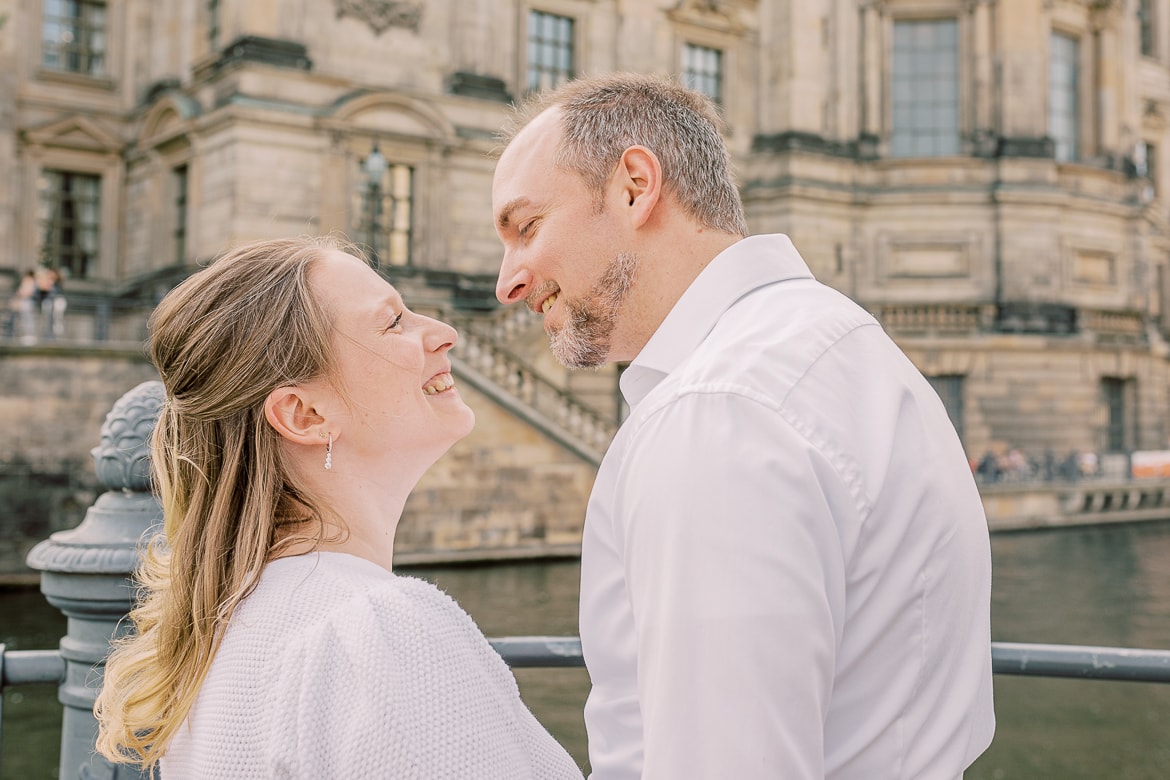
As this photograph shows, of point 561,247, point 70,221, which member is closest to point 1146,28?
point 70,221

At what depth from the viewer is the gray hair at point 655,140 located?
184cm

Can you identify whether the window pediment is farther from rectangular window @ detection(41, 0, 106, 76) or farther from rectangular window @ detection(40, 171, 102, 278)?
rectangular window @ detection(41, 0, 106, 76)

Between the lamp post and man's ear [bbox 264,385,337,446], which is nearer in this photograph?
man's ear [bbox 264,385,337,446]

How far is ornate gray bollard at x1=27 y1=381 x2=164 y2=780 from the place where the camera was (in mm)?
2945

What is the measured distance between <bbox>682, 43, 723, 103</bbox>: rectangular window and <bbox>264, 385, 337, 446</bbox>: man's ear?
26.6 metres

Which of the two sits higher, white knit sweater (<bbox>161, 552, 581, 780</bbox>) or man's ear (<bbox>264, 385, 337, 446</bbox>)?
man's ear (<bbox>264, 385, 337, 446</bbox>)

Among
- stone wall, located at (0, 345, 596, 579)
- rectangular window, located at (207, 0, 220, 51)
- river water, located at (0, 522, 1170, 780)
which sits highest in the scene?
rectangular window, located at (207, 0, 220, 51)

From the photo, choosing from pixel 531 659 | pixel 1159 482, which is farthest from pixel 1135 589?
pixel 531 659

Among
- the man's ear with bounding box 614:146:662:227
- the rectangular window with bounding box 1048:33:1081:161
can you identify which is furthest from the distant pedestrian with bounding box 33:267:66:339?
the rectangular window with bounding box 1048:33:1081:161

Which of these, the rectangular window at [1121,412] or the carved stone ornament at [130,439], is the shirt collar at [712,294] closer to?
the carved stone ornament at [130,439]

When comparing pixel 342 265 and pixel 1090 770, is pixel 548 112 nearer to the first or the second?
pixel 342 265

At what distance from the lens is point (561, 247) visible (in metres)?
1.88

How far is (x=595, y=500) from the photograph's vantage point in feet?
5.24

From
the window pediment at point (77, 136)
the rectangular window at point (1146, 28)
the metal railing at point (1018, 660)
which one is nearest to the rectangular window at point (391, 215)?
the window pediment at point (77, 136)
